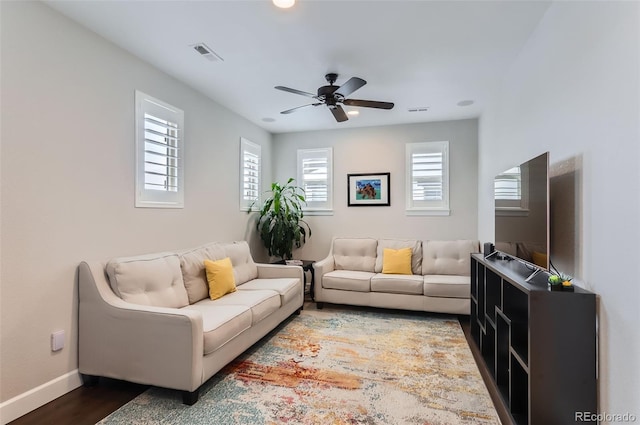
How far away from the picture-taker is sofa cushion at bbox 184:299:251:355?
7.70 ft

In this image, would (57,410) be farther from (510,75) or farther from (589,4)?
(510,75)

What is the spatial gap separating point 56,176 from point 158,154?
100 cm

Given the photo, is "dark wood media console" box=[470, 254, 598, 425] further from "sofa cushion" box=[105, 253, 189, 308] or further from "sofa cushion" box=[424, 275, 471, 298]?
"sofa cushion" box=[105, 253, 189, 308]

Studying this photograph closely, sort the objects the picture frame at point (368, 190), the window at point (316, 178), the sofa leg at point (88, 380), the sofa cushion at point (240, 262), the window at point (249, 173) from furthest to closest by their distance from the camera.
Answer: the window at point (316, 178), the picture frame at point (368, 190), the window at point (249, 173), the sofa cushion at point (240, 262), the sofa leg at point (88, 380)

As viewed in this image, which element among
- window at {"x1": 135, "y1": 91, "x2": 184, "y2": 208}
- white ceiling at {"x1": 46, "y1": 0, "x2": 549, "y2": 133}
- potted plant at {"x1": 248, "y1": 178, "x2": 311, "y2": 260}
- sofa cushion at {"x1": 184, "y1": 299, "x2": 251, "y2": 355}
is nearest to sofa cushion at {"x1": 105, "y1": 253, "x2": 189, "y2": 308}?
sofa cushion at {"x1": 184, "y1": 299, "x2": 251, "y2": 355}

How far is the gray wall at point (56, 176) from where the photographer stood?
2.08 m

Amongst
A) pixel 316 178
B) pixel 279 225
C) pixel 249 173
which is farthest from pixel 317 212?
pixel 249 173

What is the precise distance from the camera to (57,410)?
2.17 meters

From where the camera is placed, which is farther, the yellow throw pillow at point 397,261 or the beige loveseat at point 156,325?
the yellow throw pillow at point 397,261

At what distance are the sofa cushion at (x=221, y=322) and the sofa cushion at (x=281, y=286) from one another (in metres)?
0.70

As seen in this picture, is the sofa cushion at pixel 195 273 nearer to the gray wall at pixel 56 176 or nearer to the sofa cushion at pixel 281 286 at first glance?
the gray wall at pixel 56 176

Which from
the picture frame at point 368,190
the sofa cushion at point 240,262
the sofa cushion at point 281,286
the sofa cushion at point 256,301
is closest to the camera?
the sofa cushion at point 256,301

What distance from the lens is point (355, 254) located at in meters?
4.98

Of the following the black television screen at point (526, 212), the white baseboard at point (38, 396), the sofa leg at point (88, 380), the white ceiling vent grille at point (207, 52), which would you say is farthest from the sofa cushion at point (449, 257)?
the white baseboard at point (38, 396)
